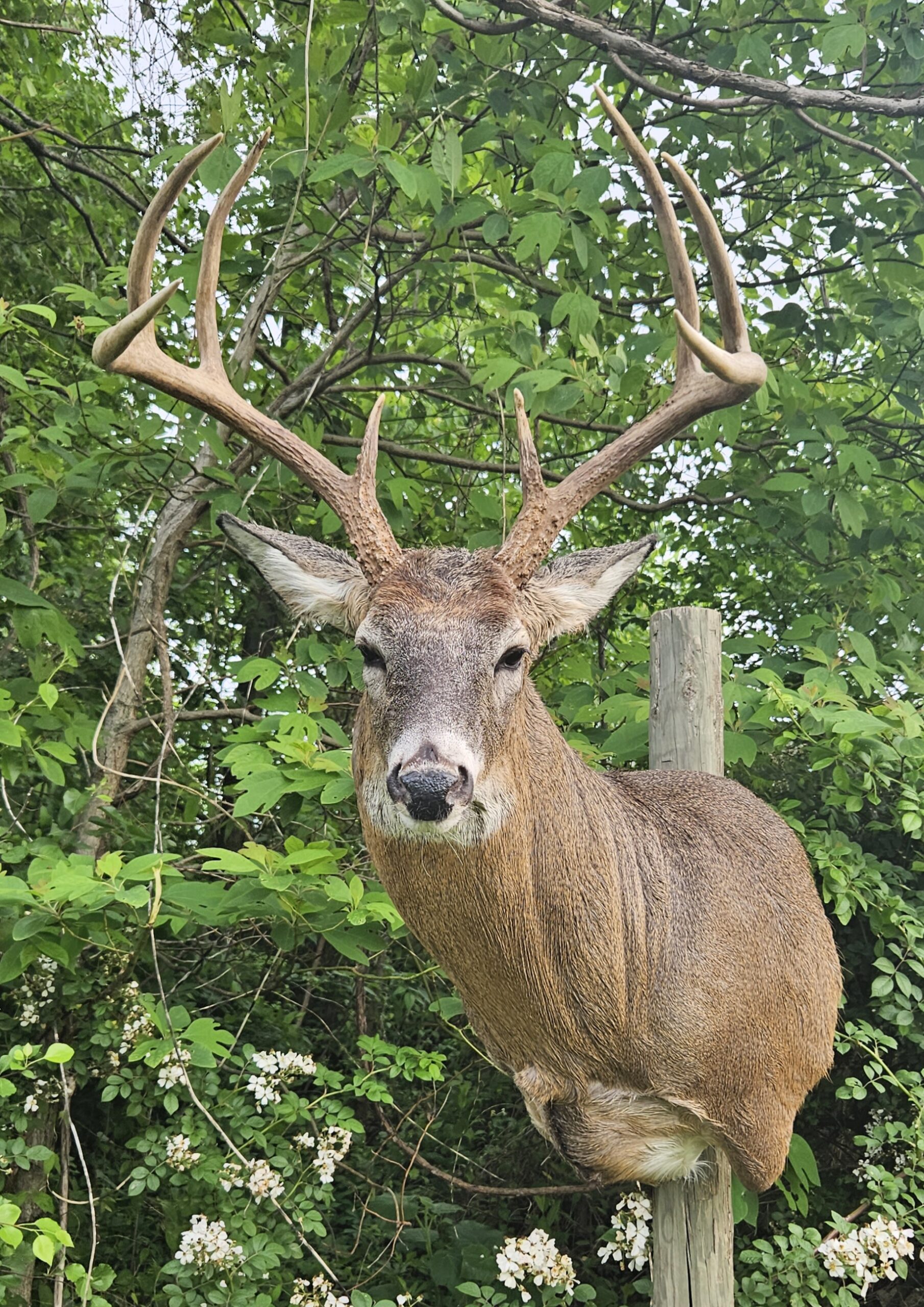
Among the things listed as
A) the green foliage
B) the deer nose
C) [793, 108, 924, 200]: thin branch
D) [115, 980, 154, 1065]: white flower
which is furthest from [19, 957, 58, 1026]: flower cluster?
[793, 108, 924, 200]: thin branch

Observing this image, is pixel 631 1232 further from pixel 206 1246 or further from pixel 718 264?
pixel 718 264

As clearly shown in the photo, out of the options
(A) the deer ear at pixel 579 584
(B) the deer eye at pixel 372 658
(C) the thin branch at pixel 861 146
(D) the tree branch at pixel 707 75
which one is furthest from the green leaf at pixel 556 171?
(B) the deer eye at pixel 372 658

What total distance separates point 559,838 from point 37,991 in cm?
214

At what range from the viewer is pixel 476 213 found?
284 centimetres

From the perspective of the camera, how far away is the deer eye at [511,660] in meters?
1.69

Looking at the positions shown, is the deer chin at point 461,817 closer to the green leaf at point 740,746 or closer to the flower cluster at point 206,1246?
the green leaf at point 740,746

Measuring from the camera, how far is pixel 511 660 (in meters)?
1.73

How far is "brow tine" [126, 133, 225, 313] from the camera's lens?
74.5 inches

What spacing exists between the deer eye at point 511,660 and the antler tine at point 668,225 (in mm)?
760

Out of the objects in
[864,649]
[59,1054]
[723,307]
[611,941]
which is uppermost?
[723,307]

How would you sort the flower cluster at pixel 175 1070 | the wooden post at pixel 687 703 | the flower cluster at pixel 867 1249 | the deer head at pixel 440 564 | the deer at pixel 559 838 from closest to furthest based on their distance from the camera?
the deer head at pixel 440 564 < the deer at pixel 559 838 < the wooden post at pixel 687 703 < the flower cluster at pixel 867 1249 < the flower cluster at pixel 175 1070

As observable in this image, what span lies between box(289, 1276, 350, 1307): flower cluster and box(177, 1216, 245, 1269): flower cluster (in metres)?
0.20

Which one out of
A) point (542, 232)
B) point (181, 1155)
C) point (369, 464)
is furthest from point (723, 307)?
point (181, 1155)

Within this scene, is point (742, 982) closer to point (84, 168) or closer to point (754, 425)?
point (754, 425)
